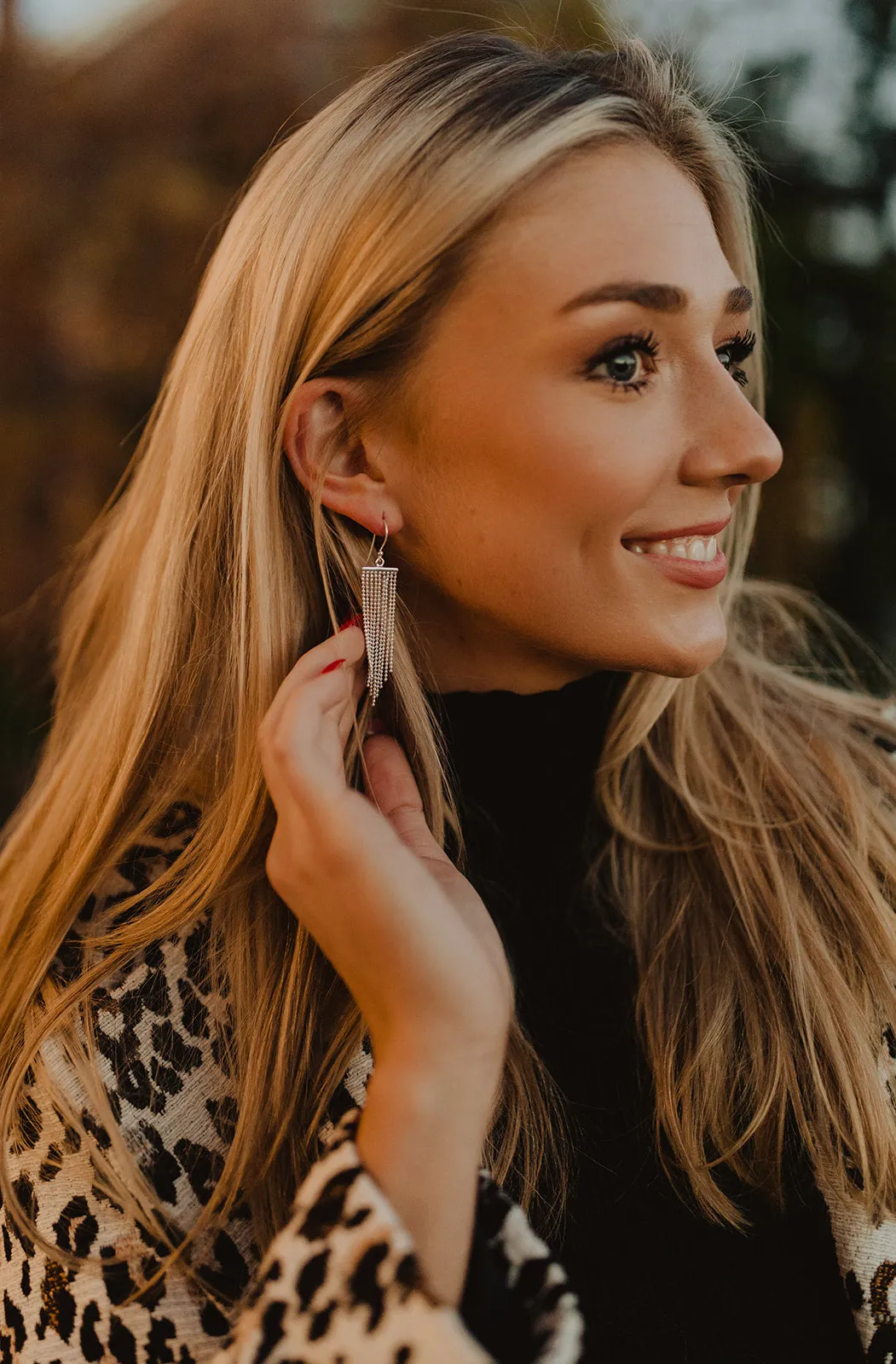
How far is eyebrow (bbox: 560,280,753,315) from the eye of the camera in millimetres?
1353

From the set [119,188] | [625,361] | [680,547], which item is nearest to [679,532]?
[680,547]

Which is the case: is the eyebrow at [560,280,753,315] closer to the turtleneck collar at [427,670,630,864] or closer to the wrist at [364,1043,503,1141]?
the turtleneck collar at [427,670,630,864]

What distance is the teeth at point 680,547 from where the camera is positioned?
146 centimetres

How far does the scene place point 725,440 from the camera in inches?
56.1

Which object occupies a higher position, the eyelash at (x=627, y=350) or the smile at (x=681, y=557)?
the eyelash at (x=627, y=350)

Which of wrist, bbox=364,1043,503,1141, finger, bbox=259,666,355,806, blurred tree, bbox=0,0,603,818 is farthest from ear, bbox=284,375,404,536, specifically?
blurred tree, bbox=0,0,603,818

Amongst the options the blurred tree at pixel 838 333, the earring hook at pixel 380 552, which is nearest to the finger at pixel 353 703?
the earring hook at pixel 380 552

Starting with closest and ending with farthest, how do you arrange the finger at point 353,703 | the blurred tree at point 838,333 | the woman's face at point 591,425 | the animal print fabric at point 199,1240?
the animal print fabric at point 199,1240, the woman's face at point 591,425, the finger at point 353,703, the blurred tree at point 838,333

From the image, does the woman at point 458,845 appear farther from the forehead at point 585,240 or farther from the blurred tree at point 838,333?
the blurred tree at point 838,333

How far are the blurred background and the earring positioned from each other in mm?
1596

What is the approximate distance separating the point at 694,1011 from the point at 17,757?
2103 mm

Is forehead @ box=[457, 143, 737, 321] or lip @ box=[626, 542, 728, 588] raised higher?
forehead @ box=[457, 143, 737, 321]

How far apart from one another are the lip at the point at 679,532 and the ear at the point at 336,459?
0.36m

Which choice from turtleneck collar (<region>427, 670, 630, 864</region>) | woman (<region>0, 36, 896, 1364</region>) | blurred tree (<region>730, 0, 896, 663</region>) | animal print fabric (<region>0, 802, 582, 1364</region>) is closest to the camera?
animal print fabric (<region>0, 802, 582, 1364</region>)
